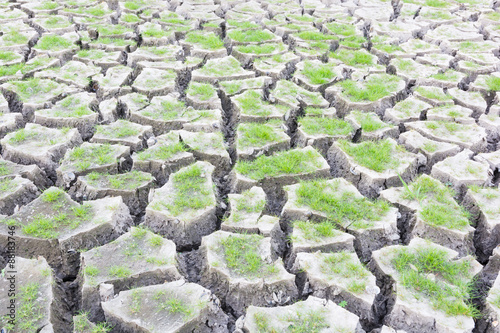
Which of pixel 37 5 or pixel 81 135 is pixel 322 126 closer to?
pixel 81 135

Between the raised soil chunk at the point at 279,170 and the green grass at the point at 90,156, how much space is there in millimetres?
1010

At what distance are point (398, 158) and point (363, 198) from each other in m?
0.66

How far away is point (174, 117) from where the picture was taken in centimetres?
389

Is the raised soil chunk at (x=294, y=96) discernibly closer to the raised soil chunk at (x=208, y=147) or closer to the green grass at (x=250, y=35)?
the raised soil chunk at (x=208, y=147)

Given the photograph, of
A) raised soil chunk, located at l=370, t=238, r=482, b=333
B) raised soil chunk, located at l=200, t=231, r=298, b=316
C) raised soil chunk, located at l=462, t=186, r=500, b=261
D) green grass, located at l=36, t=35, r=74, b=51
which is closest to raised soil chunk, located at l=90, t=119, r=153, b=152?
raised soil chunk, located at l=200, t=231, r=298, b=316

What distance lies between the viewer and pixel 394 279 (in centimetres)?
242

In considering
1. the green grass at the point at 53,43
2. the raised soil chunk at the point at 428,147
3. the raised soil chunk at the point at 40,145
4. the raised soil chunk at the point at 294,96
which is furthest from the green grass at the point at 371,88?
the green grass at the point at 53,43

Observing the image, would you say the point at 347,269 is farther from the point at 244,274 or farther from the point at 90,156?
the point at 90,156

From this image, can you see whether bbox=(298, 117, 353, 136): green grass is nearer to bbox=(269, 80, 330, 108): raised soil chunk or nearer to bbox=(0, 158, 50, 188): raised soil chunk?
bbox=(269, 80, 330, 108): raised soil chunk

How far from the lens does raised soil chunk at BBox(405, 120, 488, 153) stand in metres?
3.67

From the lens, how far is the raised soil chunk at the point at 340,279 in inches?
91.6

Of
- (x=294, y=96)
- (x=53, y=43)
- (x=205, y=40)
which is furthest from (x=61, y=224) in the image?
(x=205, y=40)

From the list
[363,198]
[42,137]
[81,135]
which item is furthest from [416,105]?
[42,137]

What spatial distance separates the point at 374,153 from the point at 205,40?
2.92m
